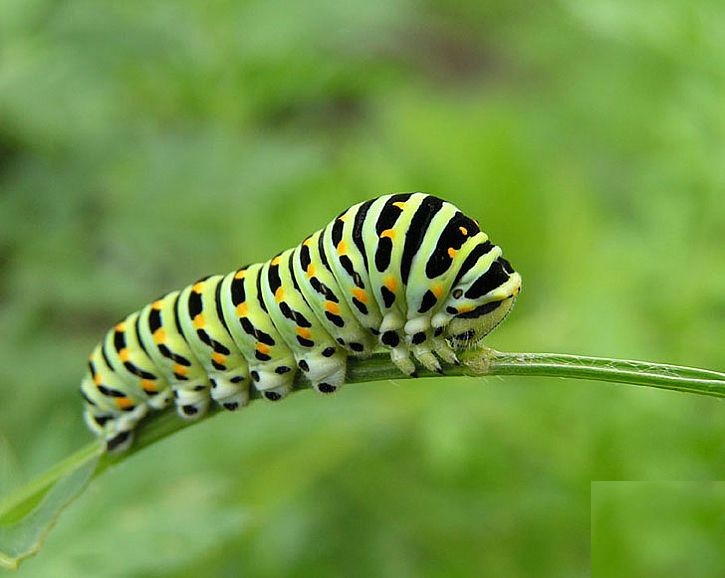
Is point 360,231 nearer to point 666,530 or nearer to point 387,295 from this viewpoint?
point 387,295

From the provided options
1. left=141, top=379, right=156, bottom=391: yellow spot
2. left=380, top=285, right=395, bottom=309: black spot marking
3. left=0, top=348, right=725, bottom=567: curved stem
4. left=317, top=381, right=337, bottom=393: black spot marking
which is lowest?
left=0, top=348, right=725, bottom=567: curved stem

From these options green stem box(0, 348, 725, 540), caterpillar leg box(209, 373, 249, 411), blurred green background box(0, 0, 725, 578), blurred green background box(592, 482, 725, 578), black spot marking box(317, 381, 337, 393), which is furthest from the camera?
blurred green background box(0, 0, 725, 578)

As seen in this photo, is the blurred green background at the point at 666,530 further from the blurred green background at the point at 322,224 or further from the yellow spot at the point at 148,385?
the yellow spot at the point at 148,385

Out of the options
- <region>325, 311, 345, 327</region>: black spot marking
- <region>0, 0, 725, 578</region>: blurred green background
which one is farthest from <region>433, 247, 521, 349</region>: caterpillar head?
<region>0, 0, 725, 578</region>: blurred green background

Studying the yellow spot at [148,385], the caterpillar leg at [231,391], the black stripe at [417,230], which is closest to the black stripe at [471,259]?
the black stripe at [417,230]

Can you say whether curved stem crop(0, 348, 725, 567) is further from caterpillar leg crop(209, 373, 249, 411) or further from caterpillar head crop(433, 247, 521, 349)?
caterpillar head crop(433, 247, 521, 349)

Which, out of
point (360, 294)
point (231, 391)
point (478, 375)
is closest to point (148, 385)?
point (231, 391)

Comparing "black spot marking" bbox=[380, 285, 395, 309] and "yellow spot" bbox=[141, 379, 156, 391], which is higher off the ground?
"black spot marking" bbox=[380, 285, 395, 309]
